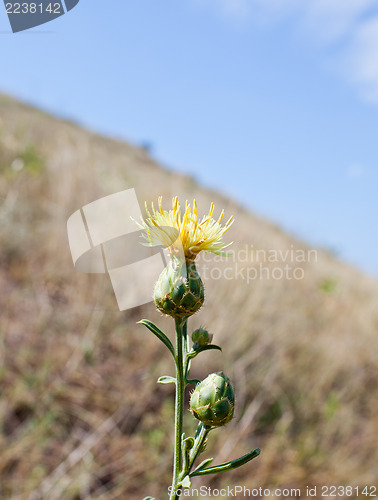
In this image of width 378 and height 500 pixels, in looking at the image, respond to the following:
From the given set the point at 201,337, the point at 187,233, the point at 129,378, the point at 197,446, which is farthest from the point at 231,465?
the point at 129,378

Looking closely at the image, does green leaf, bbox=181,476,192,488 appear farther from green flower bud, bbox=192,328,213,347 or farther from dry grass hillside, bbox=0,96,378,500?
dry grass hillside, bbox=0,96,378,500

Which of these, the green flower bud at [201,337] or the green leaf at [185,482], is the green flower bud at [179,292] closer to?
the green flower bud at [201,337]

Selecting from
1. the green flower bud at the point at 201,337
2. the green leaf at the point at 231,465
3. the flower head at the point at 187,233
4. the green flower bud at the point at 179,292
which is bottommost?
the green leaf at the point at 231,465

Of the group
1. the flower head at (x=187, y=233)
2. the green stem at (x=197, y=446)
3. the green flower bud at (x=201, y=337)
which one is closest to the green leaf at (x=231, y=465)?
the green stem at (x=197, y=446)

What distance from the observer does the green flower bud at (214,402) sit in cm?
75

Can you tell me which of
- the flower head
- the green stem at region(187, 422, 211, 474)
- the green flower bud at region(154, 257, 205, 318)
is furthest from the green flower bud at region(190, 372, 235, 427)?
the flower head

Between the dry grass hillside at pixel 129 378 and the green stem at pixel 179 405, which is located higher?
the green stem at pixel 179 405

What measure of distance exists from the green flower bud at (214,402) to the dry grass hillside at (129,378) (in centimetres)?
243

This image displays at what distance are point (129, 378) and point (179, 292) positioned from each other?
9.83ft

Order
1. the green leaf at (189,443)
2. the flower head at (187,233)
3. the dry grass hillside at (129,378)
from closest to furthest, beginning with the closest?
1. the green leaf at (189,443)
2. the flower head at (187,233)
3. the dry grass hillside at (129,378)

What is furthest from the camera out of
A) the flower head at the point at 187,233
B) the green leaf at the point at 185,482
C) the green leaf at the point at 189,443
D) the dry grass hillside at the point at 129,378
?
the dry grass hillside at the point at 129,378

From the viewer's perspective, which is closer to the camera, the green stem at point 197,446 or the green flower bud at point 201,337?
the green stem at point 197,446

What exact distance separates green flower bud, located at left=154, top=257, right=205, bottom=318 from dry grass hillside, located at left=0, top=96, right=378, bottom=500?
2467 mm

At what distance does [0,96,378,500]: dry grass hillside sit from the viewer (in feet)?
9.91
